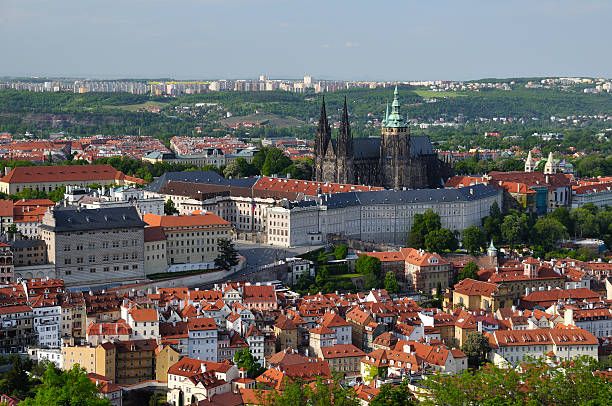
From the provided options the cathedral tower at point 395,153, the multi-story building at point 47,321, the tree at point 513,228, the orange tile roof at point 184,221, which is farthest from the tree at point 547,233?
the multi-story building at point 47,321

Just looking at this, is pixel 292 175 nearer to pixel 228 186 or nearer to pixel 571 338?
pixel 228 186

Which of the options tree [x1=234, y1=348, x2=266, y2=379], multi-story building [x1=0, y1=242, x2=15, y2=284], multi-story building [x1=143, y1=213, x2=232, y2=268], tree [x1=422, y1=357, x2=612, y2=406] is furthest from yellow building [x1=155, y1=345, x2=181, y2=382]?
multi-story building [x1=143, y1=213, x2=232, y2=268]

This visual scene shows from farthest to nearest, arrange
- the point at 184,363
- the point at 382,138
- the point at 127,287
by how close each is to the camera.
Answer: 1. the point at 382,138
2. the point at 127,287
3. the point at 184,363

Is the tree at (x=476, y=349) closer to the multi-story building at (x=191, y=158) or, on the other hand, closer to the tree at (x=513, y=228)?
the tree at (x=513, y=228)

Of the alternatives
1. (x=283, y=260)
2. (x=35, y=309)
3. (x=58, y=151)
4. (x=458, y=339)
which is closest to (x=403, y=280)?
(x=283, y=260)

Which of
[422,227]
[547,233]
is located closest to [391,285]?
[422,227]

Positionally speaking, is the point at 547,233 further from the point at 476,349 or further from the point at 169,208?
the point at 476,349

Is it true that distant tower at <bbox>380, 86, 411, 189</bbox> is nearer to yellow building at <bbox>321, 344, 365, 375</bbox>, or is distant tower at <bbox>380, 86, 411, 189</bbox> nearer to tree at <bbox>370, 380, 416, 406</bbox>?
yellow building at <bbox>321, 344, 365, 375</bbox>
